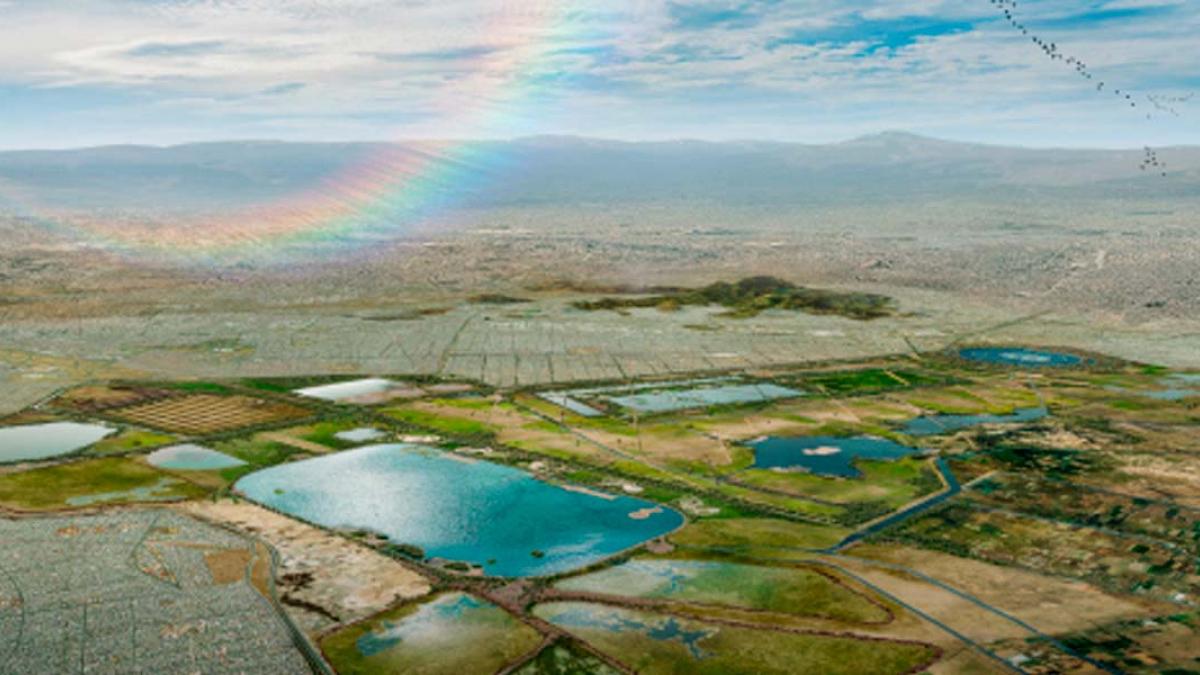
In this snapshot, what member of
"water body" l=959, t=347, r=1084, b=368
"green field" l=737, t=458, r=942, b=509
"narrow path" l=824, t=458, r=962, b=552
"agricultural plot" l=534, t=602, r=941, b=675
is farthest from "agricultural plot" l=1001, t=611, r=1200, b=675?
"water body" l=959, t=347, r=1084, b=368

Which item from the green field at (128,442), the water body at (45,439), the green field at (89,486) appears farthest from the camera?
the green field at (128,442)

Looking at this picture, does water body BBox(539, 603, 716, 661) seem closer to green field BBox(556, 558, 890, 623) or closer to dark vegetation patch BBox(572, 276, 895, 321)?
green field BBox(556, 558, 890, 623)

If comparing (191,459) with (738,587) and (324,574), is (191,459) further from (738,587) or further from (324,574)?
(738,587)

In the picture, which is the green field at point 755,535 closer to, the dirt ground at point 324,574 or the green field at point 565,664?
the green field at point 565,664

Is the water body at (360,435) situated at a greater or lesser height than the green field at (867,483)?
greater

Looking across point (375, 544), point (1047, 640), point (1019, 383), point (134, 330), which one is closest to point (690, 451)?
point (375, 544)

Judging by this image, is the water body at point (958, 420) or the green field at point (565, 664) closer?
the green field at point (565, 664)

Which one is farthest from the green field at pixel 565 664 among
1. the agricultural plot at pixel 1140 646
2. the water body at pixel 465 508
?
the agricultural plot at pixel 1140 646

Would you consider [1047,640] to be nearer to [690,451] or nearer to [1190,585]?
[1190,585]
